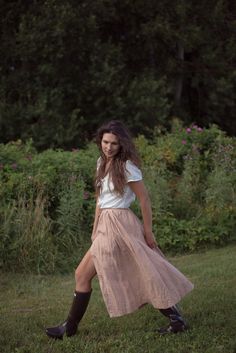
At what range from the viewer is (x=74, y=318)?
4438 millimetres

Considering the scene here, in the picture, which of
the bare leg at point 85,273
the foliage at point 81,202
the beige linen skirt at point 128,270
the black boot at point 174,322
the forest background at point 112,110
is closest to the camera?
the beige linen skirt at point 128,270

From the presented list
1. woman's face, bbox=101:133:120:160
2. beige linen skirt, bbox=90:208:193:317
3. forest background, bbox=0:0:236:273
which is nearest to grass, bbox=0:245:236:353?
Result: beige linen skirt, bbox=90:208:193:317

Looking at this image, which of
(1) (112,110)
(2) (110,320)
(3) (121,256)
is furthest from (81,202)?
(1) (112,110)

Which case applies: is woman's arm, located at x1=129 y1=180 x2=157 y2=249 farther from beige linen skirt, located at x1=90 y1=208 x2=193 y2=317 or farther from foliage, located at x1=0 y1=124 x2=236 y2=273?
foliage, located at x1=0 y1=124 x2=236 y2=273

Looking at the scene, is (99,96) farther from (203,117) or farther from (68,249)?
(68,249)

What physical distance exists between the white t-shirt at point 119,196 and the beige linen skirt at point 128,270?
6 cm

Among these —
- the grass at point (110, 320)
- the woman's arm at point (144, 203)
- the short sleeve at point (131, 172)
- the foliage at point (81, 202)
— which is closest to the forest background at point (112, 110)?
the foliage at point (81, 202)

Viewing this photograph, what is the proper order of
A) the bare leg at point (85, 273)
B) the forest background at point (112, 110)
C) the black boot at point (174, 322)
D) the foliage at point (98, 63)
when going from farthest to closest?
the foliage at point (98, 63), the forest background at point (112, 110), the black boot at point (174, 322), the bare leg at point (85, 273)

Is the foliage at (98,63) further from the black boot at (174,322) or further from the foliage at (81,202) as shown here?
the black boot at (174,322)

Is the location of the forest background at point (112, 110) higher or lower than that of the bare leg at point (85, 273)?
A: higher

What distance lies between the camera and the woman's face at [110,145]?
4.42 meters

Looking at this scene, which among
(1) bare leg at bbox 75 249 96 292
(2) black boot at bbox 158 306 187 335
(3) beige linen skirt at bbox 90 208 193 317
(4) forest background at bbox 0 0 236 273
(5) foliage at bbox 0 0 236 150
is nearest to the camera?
(3) beige linen skirt at bbox 90 208 193 317

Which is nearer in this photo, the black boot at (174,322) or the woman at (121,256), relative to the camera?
the woman at (121,256)

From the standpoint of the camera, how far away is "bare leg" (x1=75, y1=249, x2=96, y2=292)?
14.2ft
